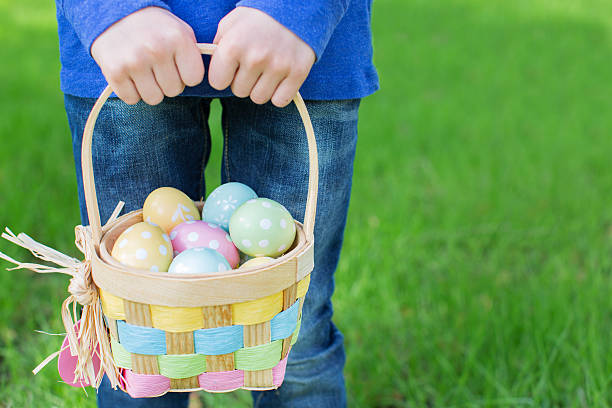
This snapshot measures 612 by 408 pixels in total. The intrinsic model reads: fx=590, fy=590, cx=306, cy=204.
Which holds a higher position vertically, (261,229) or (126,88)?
(126,88)

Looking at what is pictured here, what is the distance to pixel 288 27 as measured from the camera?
0.74 meters

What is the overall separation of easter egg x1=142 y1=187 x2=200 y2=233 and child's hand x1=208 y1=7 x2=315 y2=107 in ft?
0.82

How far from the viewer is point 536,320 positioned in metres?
1.62

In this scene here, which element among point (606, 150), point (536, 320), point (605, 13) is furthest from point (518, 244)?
point (605, 13)

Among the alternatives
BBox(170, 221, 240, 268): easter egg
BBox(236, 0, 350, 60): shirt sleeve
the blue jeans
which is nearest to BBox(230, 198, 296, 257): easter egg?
BBox(170, 221, 240, 268): easter egg

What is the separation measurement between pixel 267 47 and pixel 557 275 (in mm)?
1505

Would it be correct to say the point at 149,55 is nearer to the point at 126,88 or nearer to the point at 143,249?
the point at 126,88

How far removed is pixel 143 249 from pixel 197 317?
13 cm

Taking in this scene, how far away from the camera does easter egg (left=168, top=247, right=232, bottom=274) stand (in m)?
0.77

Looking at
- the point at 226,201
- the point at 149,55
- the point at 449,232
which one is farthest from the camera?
the point at 449,232

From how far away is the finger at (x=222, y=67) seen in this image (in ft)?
2.37

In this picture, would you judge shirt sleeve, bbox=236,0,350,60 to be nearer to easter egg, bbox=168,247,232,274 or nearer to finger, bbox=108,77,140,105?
finger, bbox=108,77,140,105

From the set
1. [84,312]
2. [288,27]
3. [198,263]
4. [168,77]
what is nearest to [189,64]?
[168,77]

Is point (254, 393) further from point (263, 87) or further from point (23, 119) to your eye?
point (23, 119)
